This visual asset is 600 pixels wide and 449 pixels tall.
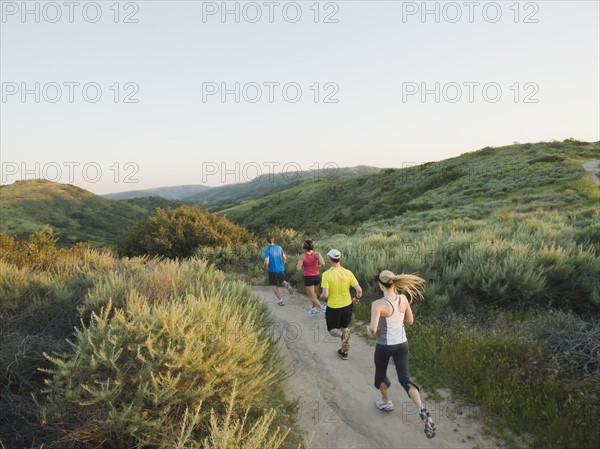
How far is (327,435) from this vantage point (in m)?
4.77

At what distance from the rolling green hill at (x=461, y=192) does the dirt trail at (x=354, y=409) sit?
16488 mm

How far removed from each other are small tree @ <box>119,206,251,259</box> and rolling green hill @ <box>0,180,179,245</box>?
84.8 meters

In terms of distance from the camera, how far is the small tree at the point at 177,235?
19438mm

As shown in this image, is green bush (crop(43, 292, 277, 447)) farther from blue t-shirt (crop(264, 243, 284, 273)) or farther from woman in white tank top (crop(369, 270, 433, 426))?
blue t-shirt (crop(264, 243, 284, 273))

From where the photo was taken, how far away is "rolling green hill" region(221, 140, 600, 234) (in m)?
22.8

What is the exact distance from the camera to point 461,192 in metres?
31.2

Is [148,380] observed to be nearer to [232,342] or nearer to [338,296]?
[232,342]

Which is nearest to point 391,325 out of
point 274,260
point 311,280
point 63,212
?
point 311,280

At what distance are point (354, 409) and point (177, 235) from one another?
1635 centimetres

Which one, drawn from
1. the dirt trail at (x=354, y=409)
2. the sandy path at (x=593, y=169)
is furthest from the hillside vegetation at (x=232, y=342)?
the sandy path at (x=593, y=169)

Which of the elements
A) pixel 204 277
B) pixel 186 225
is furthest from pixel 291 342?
pixel 186 225

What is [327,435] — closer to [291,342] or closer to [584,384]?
[291,342]

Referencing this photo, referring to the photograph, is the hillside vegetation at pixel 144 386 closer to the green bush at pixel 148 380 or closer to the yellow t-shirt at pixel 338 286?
the green bush at pixel 148 380

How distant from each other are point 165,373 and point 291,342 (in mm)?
3912
